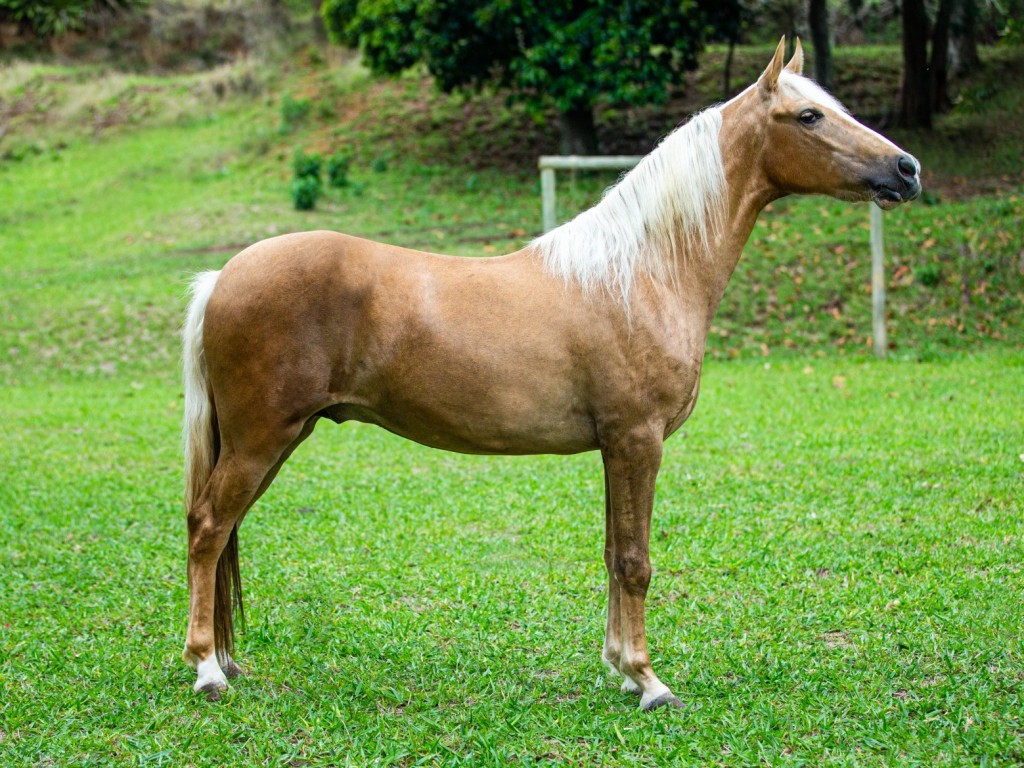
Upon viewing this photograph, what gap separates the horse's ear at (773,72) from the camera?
145 inches

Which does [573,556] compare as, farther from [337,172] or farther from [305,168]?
[337,172]

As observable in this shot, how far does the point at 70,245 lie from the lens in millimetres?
16234

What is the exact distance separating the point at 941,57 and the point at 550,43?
7.84m

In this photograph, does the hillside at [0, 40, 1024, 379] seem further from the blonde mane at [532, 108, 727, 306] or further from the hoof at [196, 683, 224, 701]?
the hoof at [196, 683, 224, 701]

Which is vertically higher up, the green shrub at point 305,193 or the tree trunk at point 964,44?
the tree trunk at point 964,44

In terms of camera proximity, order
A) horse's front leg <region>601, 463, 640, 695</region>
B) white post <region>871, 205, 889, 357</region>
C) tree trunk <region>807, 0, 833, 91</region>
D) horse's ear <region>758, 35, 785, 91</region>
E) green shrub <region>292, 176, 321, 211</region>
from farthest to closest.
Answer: tree trunk <region>807, 0, 833, 91</region>, green shrub <region>292, 176, 321, 211</region>, white post <region>871, 205, 889, 357</region>, horse's front leg <region>601, 463, 640, 695</region>, horse's ear <region>758, 35, 785, 91</region>

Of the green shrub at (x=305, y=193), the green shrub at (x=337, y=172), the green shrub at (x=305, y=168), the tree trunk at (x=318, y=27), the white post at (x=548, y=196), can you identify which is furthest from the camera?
the tree trunk at (x=318, y=27)

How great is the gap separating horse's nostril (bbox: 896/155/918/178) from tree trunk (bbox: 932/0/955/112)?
14587mm

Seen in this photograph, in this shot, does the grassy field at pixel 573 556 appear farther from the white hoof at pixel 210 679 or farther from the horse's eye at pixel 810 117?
the horse's eye at pixel 810 117

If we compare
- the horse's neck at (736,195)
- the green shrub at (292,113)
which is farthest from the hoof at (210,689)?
the green shrub at (292,113)

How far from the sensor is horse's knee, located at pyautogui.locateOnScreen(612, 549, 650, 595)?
3783mm

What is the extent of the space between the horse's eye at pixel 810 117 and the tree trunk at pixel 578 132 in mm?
13006

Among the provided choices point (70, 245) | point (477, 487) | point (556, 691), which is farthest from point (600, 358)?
point (70, 245)

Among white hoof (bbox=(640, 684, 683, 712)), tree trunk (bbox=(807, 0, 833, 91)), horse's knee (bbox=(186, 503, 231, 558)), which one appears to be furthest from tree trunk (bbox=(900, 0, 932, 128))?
horse's knee (bbox=(186, 503, 231, 558))
